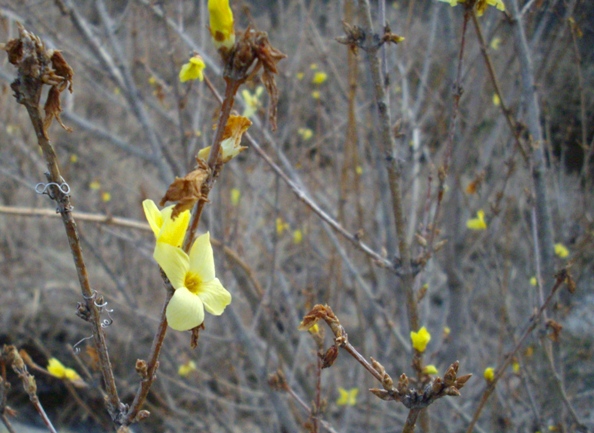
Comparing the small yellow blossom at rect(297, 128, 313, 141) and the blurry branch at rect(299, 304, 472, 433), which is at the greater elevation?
the small yellow blossom at rect(297, 128, 313, 141)

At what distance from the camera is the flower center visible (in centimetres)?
72

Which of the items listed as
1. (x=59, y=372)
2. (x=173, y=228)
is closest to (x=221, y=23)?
(x=173, y=228)

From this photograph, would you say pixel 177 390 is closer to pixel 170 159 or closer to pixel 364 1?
pixel 170 159

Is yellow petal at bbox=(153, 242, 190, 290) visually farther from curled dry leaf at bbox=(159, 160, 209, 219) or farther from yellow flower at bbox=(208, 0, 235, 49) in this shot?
yellow flower at bbox=(208, 0, 235, 49)

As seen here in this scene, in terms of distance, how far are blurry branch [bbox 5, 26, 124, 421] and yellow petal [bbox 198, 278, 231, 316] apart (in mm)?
149

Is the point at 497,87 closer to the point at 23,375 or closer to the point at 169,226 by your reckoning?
the point at 169,226

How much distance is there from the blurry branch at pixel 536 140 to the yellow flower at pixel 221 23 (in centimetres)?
119

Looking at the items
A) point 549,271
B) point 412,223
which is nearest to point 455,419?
point 412,223

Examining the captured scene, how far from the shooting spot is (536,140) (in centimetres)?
157

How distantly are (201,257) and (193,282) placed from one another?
0.13 feet

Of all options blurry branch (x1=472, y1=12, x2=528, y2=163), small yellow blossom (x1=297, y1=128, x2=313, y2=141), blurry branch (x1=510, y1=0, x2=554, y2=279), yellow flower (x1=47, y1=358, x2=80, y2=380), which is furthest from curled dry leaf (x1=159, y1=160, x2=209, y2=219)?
small yellow blossom (x1=297, y1=128, x2=313, y2=141)

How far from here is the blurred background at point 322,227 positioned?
2.01 meters

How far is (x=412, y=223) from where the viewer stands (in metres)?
2.52

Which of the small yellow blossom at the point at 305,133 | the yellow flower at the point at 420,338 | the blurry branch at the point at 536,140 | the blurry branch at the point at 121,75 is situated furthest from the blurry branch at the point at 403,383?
the small yellow blossom at the point at 305,133
